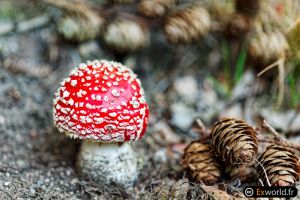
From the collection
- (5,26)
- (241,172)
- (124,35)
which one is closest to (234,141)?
(241,172)

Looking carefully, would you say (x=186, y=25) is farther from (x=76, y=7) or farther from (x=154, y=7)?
(x=76, y=7)

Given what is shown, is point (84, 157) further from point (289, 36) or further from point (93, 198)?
point (289, 36)

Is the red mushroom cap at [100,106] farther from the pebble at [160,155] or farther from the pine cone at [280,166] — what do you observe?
the pine cone at [280,166]

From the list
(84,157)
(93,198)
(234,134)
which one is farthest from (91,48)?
(234,134)

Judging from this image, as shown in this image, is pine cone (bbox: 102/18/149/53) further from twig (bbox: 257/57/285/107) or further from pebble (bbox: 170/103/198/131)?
twig (bbox: 257/57/285/107)

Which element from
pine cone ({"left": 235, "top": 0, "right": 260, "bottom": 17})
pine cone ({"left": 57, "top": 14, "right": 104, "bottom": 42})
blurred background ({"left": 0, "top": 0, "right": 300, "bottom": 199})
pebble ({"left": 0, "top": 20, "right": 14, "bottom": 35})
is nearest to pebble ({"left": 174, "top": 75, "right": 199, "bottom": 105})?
blurred background ({"left": 0, "top": 0, "right": 300, "bottom": 199})
